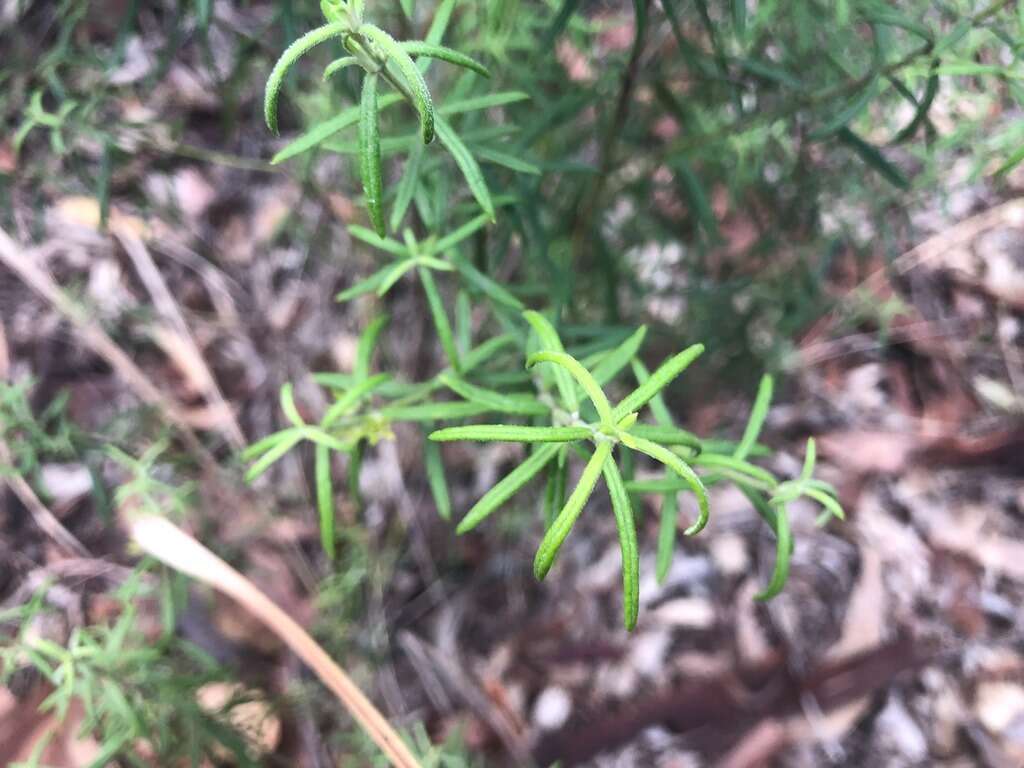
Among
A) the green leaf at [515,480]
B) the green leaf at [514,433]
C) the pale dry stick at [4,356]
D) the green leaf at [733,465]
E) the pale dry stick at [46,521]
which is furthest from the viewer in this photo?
the pale dry stick at [4,356]

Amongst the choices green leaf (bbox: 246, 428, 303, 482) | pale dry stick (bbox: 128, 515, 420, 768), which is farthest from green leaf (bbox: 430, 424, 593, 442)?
pale dry stick (bbox: 128, 515, 420, 768)

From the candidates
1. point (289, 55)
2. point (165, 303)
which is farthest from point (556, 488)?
point (165, 303)

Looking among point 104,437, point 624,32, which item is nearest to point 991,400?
point 624,32

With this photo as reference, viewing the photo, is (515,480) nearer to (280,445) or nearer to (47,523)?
(280,445)

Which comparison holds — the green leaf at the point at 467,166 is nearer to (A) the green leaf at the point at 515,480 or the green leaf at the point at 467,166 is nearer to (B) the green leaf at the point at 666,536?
(A) the green leaf at the point at 515,480

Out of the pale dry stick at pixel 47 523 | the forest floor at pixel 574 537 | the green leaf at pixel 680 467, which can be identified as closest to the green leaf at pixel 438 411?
the green leaf at pixel 680 467
